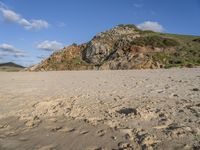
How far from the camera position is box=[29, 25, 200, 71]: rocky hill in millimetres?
30953

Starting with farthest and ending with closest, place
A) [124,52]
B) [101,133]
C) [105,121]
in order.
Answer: [124,52]
[105,121]
[101,133]

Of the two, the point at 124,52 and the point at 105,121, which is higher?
the point at 124,52

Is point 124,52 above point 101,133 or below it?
above

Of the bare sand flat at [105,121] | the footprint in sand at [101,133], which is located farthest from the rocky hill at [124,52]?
the footprint in sand at [101,133]

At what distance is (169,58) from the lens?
1243 inches

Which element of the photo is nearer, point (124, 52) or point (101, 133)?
point (101, 133)

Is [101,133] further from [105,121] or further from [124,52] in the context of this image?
[124,52]

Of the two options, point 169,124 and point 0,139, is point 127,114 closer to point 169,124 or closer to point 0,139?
point 169,124

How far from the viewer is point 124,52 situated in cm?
3491

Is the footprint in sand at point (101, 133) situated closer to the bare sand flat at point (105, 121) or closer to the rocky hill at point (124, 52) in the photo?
the bare sand flat at point (105, 121)

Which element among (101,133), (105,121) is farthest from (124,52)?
(101,133)

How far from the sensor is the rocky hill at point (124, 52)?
30953 mm

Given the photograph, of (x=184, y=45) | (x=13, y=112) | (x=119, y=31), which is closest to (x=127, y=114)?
(x=13, y=112)

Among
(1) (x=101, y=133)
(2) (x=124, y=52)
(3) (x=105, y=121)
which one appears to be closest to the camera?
(1) (x=101, y=133)
